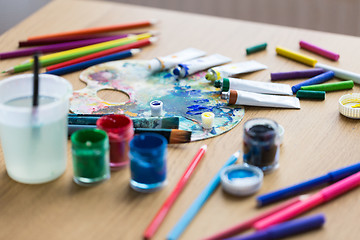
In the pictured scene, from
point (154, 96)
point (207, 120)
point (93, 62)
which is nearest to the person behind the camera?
point (207, 120)

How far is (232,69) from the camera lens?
1.02 metres

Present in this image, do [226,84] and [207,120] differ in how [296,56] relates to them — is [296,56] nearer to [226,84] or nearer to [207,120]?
[226,84]

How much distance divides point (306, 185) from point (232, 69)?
387 millimetres

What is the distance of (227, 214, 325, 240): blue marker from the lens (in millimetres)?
594

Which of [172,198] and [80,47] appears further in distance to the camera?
[80,47]

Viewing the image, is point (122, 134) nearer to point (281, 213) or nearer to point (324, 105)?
point (281, 213)

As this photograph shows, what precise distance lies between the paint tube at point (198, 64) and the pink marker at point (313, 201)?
411mm

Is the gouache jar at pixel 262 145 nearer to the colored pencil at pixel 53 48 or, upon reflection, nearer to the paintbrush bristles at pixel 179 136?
the paintbrush bristles at pixel 179 136

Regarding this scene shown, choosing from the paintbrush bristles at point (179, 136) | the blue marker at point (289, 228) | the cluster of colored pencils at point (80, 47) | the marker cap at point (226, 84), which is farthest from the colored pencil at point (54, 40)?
the blue marker at point (289, 228)

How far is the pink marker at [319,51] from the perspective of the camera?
42.5 inches

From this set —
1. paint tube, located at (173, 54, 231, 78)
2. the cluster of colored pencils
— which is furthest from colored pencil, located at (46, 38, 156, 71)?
paint tube, located at (173, 54, 231, 78)

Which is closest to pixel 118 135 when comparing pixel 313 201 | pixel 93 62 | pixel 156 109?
pixel 156 109

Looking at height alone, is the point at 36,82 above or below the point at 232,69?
above

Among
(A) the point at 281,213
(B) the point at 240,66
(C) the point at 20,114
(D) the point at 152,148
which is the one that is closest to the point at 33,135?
(C) the point at 20,114
